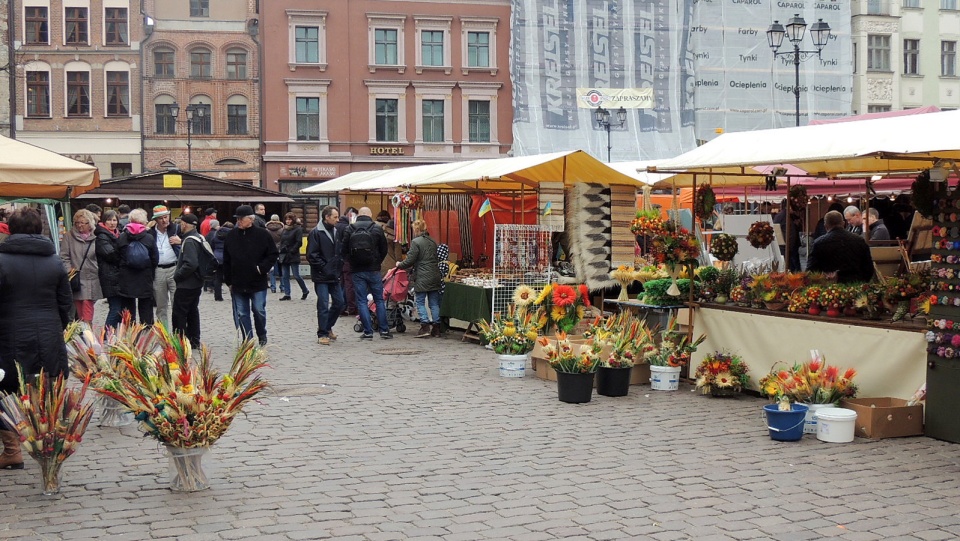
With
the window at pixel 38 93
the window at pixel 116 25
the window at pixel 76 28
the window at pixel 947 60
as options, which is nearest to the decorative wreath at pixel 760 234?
the window at pixel 116 25

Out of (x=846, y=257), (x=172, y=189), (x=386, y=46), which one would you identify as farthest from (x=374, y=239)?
(x=386, y=46)

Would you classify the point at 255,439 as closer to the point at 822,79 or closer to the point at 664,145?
the point at 664,145

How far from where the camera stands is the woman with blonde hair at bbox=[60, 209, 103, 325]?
12.2 meters

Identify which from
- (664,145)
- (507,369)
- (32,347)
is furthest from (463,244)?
(664,145)

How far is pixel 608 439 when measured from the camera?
777cm

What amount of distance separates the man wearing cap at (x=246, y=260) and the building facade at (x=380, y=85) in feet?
94.1

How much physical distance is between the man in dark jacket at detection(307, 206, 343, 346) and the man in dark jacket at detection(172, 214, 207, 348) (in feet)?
6.11

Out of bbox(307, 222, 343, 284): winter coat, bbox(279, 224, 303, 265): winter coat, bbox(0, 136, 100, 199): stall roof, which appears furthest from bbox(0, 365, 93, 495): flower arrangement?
bbox(279, 224, 303, 265): winter coat

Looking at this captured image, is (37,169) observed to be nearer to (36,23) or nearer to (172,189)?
(172,189)

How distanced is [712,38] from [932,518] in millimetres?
38217

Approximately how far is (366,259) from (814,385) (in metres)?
7.14

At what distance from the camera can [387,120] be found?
138ft

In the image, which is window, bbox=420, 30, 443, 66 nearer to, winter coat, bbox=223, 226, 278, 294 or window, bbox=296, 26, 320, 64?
window, bbox=296, 26, 320, 64

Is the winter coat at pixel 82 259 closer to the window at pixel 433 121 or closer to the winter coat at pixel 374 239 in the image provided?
the winter coat at pixel 374 239
